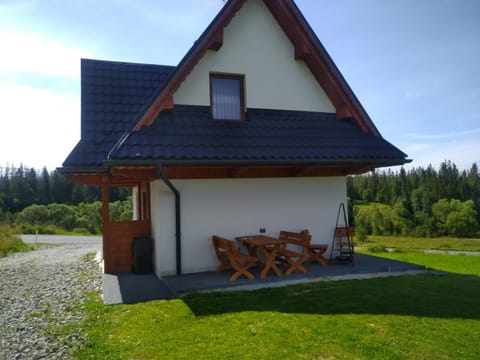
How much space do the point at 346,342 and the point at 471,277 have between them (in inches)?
212

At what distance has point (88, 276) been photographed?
925 centimetres

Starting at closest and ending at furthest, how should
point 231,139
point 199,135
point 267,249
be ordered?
point 267,249 → point 199,135 → point 231,139

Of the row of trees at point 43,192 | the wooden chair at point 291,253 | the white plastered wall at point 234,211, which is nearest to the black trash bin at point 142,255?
the white plastered wall at point 234,211

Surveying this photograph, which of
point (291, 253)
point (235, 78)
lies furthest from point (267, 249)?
point (235, 78)

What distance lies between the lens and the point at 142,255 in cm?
890

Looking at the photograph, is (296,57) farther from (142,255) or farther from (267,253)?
(142,255)

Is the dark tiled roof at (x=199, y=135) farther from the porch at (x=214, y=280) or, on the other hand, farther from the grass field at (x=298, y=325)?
the grass field at (x=298, y=325)

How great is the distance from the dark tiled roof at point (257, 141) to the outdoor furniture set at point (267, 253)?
1791 millimetres

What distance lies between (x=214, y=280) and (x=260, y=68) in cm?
562

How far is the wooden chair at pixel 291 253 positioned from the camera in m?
7.86

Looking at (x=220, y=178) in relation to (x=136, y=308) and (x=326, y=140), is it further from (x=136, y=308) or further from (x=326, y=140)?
(x=136, y=308)

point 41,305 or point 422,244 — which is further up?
point 41,305

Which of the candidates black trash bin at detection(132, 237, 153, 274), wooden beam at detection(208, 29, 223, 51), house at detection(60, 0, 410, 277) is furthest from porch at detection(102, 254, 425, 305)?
wooden beam at detection(208, 29, 223, 51)

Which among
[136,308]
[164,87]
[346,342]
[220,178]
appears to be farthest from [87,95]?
[346,342]
